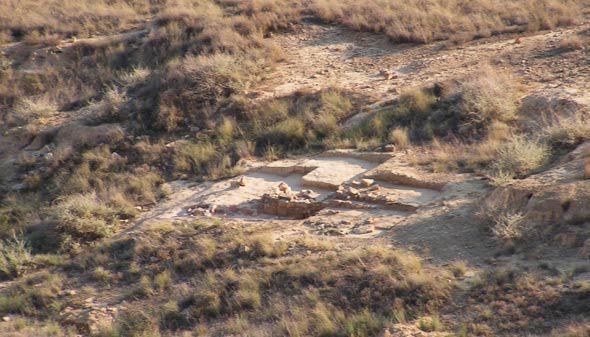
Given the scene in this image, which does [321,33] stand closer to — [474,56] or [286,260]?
[474,56]

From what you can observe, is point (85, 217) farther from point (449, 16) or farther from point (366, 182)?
point (449, 16)

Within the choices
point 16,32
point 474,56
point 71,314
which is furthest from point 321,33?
point 71,314

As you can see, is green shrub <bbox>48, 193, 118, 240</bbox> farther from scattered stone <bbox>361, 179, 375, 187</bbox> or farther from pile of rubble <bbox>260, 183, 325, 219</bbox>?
scattered stone <bbox>361, 179, 375, 187</bbox>

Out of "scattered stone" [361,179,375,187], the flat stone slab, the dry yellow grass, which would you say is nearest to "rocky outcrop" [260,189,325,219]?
the flat stone slab

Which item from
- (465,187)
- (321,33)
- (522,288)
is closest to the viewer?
(522,288)

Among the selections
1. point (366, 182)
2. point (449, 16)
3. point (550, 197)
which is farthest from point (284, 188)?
point (449, 16)
